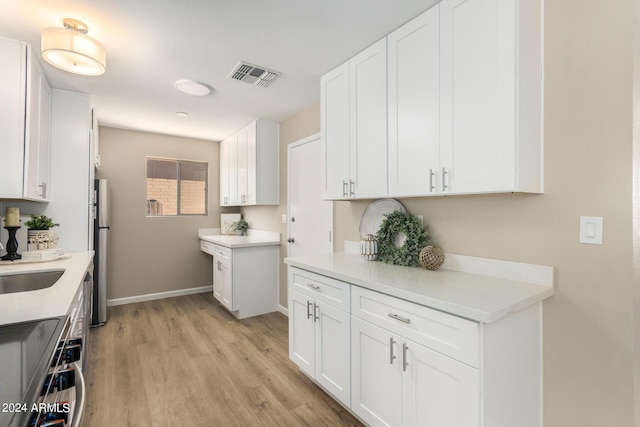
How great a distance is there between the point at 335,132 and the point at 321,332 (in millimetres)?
1487

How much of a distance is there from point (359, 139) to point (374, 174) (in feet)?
1.00

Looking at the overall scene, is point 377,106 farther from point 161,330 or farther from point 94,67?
point 161,330

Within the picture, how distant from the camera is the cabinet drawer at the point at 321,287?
186 cm

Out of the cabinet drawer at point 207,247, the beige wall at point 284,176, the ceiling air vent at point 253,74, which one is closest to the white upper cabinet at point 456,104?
the ceiling air vent at point 253,74

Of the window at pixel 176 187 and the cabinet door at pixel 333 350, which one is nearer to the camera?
the cabinet door at pixel 333 350

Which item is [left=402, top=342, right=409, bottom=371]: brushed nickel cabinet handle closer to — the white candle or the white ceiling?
the white ceiling

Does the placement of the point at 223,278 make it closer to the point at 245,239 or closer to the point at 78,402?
the point at 245,239

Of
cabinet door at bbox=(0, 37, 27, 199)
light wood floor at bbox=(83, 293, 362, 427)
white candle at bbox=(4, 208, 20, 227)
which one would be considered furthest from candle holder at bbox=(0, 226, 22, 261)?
light wood floor at bbox=(83, 293, 362, 427)

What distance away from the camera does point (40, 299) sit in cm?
141

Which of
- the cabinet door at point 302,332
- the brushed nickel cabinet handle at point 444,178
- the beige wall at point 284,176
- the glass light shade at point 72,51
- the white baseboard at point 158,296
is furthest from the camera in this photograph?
the white baseboard at point 158,296

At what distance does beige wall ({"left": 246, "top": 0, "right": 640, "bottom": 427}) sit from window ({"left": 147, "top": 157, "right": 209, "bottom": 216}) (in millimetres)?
4502

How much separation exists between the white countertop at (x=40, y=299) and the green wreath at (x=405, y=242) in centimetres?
180

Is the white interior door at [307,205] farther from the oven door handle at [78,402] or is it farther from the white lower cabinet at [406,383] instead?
the oven door handle at [78,402]

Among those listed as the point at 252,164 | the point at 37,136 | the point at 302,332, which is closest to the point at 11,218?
the point at 37,136
